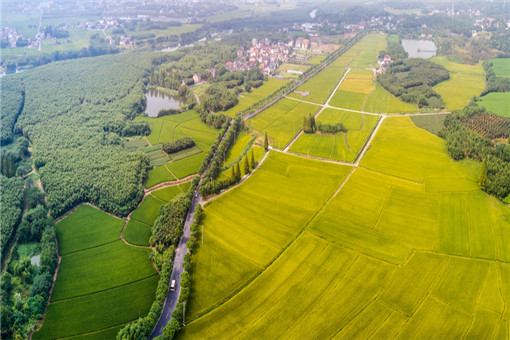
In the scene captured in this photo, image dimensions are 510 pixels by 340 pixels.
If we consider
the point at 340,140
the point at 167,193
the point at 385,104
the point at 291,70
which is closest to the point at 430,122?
the point at 385,104

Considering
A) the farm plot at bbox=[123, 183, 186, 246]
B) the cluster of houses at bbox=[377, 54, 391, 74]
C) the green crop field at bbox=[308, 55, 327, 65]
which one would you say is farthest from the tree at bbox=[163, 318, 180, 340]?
the green crop field at bbox=[308, 55, 327, 65]

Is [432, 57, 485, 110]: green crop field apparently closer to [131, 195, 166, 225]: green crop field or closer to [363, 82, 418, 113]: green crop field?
[363, 82, 418, 113]: green crop field

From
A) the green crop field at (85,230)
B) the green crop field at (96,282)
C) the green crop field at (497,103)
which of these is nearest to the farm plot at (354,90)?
the green crop field at (497,103)

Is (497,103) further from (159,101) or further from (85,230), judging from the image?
(85,230)

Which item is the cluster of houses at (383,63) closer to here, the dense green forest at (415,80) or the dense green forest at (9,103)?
the dense green forest at (415,80)

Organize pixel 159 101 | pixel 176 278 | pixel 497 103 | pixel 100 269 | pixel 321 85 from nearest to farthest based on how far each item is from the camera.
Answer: pixel 176 278
pixel 100 269
pixel 497 103
pixel 159 101
pixel 321 85

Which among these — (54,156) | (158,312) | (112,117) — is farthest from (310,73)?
(158,312)
